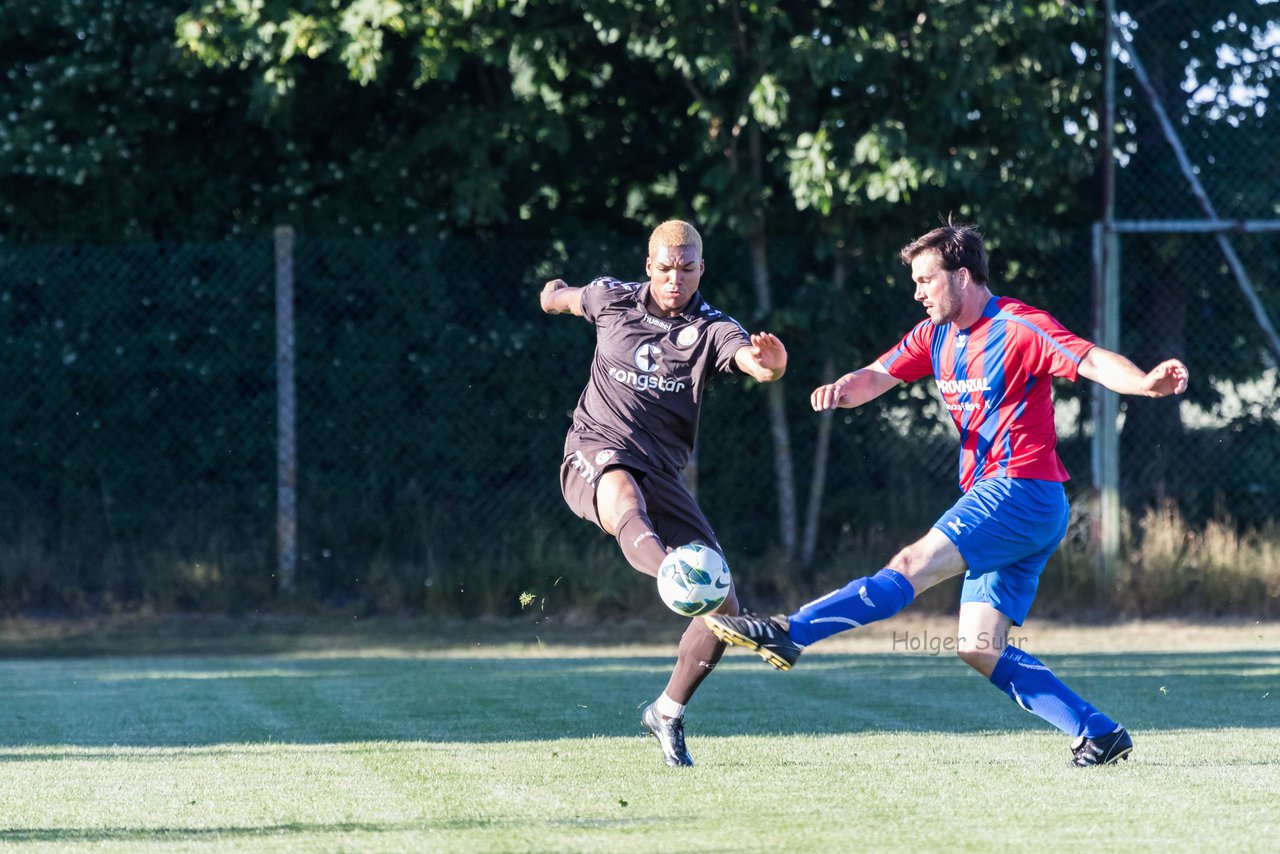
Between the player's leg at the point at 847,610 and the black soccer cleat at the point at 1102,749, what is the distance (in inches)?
30.0

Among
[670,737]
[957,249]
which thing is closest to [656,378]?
[957,249]

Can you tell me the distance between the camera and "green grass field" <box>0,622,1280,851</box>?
4434 millimetres

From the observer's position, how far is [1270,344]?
12.2 m

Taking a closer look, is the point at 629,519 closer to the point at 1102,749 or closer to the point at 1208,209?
the point at 1102,749

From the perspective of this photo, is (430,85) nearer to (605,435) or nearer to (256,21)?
(256,21)

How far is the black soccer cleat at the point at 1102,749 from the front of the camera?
18.2ft

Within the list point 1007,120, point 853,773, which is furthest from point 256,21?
point 853,773

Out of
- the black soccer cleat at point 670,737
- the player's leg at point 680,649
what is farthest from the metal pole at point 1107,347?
the black soccer cleat at point 670,737

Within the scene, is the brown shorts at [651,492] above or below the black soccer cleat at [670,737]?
above

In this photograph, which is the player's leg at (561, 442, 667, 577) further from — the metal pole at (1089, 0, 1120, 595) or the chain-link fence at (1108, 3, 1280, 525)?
the chain-link fence at (1108, 3, 1280, 525)

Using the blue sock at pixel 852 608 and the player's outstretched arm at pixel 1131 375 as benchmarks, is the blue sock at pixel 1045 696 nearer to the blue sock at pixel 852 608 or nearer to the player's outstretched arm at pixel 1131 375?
the blue sock at pixel 852 608

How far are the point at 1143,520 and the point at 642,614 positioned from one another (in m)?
3.89

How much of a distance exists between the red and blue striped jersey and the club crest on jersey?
1.11 metres

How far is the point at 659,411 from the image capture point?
6.32 metres
